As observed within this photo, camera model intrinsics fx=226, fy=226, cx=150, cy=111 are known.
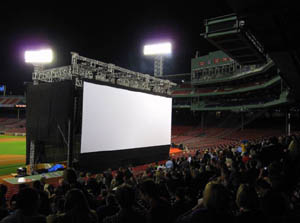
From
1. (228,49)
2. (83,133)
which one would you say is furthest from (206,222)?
(83,133)

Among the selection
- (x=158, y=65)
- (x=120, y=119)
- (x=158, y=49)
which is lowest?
(x=120, y=119)

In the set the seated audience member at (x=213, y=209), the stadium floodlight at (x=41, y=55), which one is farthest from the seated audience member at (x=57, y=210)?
the stadium floodlight at (x=41, y=55)

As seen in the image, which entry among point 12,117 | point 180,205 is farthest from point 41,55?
point 12,117

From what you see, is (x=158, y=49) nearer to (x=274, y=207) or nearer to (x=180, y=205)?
(x=180, y=205)

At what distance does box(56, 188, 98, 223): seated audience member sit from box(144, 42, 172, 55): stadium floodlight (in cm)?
3310

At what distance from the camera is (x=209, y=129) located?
128 ft

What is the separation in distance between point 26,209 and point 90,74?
12555 millimetres

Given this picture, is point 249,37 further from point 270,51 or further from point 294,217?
point 294,217

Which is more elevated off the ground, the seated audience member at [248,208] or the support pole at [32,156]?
the seated audience member at [248,208]

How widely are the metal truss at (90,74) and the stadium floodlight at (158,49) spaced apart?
15.9 meters

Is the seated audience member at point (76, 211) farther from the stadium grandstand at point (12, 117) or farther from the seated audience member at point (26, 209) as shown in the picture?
the stadium grandstand at point (12, 117)

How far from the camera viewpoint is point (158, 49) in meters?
34.2

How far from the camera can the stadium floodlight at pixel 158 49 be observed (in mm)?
33719

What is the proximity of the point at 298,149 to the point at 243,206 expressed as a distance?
11.7 ft
